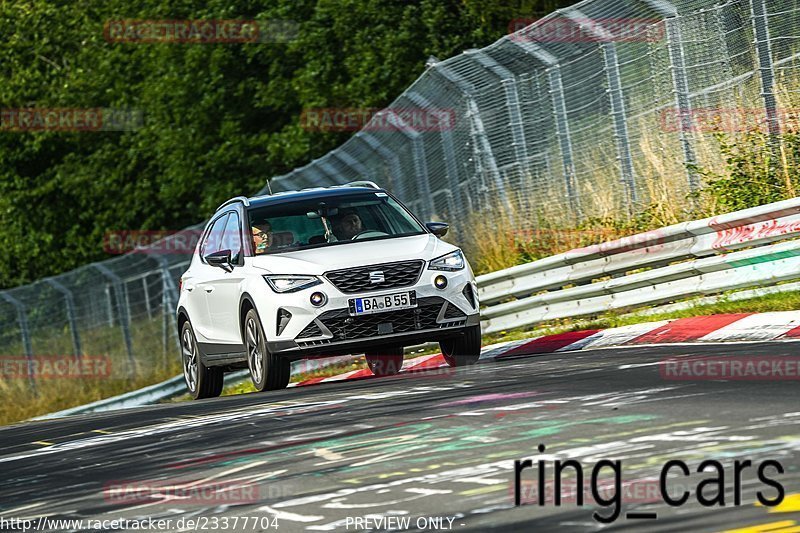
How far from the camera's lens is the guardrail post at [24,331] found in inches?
1109

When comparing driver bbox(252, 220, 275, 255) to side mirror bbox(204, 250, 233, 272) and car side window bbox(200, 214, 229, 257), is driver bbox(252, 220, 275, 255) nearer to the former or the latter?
side mirror bbox(204, 250, 233, 272)

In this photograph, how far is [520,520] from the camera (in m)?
5.83

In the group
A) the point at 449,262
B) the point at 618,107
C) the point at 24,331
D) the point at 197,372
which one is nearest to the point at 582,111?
the point at 618,107

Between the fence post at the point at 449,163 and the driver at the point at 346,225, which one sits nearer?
the driver at the point at 346,225

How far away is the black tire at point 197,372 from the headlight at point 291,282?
7.71ft

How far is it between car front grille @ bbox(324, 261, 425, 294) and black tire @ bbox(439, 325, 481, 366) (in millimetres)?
780

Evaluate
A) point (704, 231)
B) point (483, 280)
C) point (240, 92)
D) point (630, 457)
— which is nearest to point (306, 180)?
point (483, 280)

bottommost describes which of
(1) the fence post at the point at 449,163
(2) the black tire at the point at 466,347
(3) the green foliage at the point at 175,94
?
(2) the black tire at the point at 466,347

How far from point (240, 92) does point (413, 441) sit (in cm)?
3065

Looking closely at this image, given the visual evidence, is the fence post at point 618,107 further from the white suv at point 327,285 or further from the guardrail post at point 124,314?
the guardrail post at point 124,314

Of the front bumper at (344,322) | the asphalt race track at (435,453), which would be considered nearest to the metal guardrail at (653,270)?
the asphalt race track at (435,453)

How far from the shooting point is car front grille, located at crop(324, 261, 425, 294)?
1259 centimetres

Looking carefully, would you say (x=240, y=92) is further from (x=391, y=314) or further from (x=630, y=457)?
(x=630, y=457)

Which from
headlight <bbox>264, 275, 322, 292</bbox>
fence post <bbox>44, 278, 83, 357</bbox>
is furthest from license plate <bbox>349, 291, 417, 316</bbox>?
fence post <bbox>44, 278, 83, 357</bbox>
